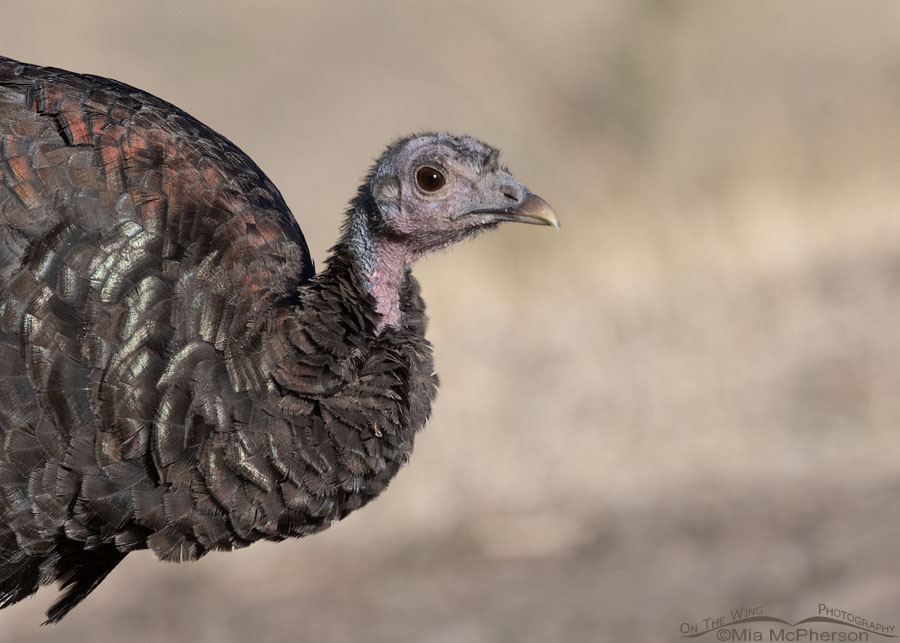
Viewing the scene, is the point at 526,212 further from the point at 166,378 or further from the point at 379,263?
the point at 166,378

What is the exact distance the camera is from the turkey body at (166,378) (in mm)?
4031

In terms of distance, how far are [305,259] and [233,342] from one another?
0.59m

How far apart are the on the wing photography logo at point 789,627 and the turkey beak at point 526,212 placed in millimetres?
2857

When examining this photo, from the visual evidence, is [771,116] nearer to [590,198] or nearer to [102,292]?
[590,198]

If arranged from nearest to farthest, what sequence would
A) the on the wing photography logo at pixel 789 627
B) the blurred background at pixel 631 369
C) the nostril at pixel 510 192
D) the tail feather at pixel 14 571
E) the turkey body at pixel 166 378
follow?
the turkey body at pixel 166 378 → the tail feather at pixel 14 571 → the nostril at pixel 510 192 → the on the wing photography logo at pixel 789 627 → the blurred background at pixel 631 369

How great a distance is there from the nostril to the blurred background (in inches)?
117

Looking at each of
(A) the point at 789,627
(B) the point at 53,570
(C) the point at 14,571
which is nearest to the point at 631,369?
(A) the point at 789,627

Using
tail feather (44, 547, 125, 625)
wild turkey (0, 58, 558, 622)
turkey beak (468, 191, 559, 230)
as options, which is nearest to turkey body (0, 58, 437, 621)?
wild turkey (0, 58, 558, 622)

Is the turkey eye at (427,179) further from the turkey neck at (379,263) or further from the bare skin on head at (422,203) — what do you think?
the turkey neck at (379,263)

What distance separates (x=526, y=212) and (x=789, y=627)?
2.99 metres

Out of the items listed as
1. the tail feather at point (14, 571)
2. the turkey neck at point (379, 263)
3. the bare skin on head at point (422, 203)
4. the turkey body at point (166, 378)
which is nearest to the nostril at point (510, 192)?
the bare skin on head at point (422, 203)

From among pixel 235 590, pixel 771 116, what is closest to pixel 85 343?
pixel 235 590

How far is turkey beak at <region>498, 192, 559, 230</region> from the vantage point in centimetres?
428

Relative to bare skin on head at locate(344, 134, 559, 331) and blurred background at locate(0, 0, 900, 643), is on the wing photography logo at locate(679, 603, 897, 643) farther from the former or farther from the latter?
bare skin on head at locate(344, 134, 559, 331)
